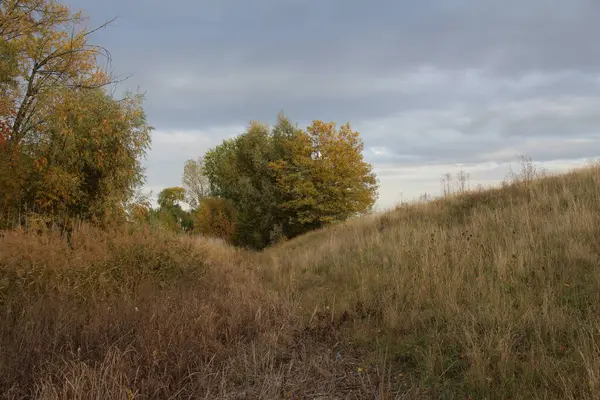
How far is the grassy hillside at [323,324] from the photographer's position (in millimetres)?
3461

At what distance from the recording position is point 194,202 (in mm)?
52781

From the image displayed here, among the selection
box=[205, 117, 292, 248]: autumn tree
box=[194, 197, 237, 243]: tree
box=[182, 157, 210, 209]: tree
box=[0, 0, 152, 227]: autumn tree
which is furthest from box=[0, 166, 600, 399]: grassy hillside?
box=[182, 157, 210, 209]: tree

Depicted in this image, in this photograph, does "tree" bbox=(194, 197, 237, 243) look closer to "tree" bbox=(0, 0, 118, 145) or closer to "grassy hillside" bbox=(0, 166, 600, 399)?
"tree" bbox=(0, 0, 118, 145)

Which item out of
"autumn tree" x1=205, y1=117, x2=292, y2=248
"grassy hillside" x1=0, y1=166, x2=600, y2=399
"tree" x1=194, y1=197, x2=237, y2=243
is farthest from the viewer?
"tree" x1=194, y1=197, x2=237, y2=243

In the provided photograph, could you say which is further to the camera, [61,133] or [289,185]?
[289,185]

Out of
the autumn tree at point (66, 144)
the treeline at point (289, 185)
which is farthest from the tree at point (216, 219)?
the autumn tree at point (66, 144)

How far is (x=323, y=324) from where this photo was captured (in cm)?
531

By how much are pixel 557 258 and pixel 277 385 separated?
16.5ft

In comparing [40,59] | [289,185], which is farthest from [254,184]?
[40,59]

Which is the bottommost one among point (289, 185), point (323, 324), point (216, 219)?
point (323, 324)

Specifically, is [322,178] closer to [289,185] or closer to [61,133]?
[289,185]

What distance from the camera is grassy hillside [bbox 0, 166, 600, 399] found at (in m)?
3.46

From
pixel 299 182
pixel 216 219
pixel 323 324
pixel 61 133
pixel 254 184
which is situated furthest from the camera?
pixel 216 219

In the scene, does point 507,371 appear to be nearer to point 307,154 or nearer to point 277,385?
point 277,385
